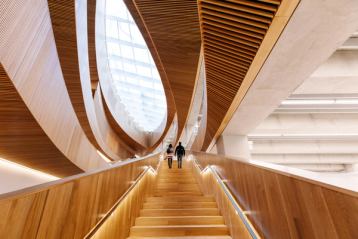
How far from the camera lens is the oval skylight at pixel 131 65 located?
Answer: 9562 mm

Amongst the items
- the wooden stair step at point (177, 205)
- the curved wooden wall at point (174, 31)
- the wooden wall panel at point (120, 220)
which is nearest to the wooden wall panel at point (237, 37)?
the curved wooden wall at point (174, 31)

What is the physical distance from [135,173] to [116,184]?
113 centimetres

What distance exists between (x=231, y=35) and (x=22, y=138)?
12.4ft

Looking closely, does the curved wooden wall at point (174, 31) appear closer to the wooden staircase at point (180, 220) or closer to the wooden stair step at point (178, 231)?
the wooden staircase at point (180, 220)

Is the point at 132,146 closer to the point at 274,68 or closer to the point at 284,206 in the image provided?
the point at 274,68

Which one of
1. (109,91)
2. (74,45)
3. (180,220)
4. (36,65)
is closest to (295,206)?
(180,220)

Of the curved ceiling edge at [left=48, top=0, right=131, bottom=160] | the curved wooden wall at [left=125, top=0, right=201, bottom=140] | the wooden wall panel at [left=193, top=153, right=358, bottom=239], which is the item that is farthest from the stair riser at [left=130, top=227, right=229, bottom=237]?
the curved ceiling edge at [left=48, top=0, right=131, bottom=160]

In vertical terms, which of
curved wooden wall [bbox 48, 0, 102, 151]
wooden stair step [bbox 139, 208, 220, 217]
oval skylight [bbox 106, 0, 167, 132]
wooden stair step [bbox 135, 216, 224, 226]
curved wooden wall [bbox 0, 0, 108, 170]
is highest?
oval skylight [bbox 106, 0, 167, 132]

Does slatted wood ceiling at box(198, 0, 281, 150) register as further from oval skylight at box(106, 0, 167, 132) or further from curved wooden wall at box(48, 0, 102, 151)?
oval skylight at box(106, 0, 167, 132)

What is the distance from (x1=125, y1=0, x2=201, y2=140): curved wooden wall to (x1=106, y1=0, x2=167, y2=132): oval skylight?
3.95 metres

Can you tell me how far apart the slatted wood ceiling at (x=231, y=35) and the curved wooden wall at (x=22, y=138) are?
239cm

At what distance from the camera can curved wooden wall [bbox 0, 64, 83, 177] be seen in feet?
8.70

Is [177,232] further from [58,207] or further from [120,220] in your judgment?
[58,207]

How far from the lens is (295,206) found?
1.33m
